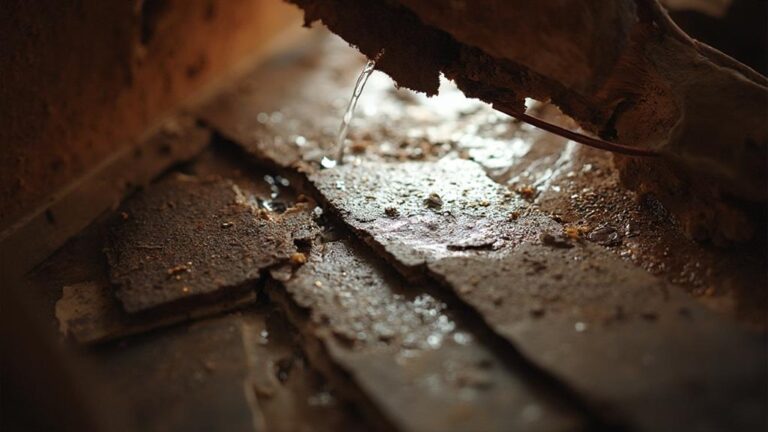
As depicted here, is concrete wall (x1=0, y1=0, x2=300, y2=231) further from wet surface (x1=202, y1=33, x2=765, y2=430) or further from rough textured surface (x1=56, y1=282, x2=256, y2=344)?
rough textured surface (x1=56, y1=282, x2=256, y2=344)

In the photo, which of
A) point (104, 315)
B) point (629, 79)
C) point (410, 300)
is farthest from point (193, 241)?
point (629, 79)

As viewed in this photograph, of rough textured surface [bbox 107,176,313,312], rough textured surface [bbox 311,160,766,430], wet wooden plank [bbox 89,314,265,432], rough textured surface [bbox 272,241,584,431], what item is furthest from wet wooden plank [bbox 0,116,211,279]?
rough textured surface [bbox 272,241,584,431]

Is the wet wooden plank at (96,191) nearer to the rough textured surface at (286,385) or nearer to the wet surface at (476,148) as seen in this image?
the wet surface at (476,148)

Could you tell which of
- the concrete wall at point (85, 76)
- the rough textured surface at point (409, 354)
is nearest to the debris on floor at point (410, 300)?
the rough textured surface at point (409, 354)

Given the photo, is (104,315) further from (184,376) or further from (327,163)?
(327,163)

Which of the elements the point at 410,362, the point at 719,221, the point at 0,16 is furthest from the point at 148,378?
the point at 719,221

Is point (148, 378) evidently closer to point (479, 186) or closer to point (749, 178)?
point (479, 186)
